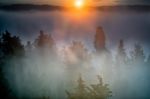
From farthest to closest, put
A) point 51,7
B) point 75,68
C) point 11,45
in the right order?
point 11,45, point 75,68, point 51,7

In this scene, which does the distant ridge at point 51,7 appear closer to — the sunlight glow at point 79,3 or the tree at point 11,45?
the sunlight glow at point 79,3

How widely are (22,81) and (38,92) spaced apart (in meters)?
0.34

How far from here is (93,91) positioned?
10680 millimetres

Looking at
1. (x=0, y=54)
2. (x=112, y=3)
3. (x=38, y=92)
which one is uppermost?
(x=112, y=3)

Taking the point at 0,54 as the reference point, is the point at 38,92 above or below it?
below

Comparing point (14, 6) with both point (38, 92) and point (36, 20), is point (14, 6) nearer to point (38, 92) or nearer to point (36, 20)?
point (36, 20)

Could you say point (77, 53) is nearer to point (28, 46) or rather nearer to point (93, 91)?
point (93, 91)

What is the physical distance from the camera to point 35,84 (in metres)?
10.9

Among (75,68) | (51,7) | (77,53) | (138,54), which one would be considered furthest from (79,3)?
(138,54)

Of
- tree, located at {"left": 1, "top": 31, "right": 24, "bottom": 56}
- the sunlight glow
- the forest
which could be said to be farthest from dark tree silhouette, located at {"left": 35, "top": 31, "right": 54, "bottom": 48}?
the sunlight glow

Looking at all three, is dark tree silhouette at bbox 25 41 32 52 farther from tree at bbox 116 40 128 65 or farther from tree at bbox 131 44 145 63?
tree at bbox 131 44 145 63

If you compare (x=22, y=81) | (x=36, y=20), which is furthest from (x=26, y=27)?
(x=22, y=81)

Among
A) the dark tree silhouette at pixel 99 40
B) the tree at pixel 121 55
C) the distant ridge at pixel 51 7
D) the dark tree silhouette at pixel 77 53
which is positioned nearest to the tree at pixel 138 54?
the tree at pixel 121 55

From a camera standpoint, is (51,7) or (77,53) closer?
(51,7)
